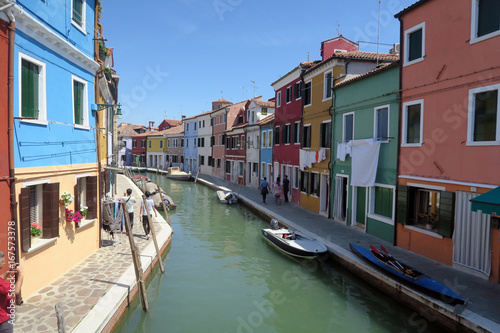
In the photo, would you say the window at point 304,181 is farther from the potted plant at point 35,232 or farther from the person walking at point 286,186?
the potted plant at point 35,232

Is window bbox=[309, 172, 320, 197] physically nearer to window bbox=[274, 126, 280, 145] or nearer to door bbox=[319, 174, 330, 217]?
door bbox=[319, 174, 330, 217]

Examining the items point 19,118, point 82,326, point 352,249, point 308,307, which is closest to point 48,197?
point 19,118

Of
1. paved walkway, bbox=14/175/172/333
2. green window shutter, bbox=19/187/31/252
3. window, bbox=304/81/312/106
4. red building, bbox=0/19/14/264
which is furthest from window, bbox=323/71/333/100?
green window shutter, bbox=19/187/31/252

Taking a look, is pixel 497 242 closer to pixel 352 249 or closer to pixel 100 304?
pixel 352 249

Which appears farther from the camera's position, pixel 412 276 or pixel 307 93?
pixel 307 93

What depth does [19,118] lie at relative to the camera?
6672 millimetres

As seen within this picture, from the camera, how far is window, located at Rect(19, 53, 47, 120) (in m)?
7.06

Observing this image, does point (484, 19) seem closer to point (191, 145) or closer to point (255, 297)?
point (255, 297)

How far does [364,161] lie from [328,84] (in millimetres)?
5531

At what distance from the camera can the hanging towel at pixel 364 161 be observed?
44.0 ft

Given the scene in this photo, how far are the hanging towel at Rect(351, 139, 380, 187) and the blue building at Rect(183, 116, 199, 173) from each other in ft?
118

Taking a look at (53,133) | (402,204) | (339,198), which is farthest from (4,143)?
(339,198)

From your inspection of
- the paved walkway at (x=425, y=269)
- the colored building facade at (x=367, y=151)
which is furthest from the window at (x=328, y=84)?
the paved walkway at (x=425, y=269)

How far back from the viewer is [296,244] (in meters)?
12.2
